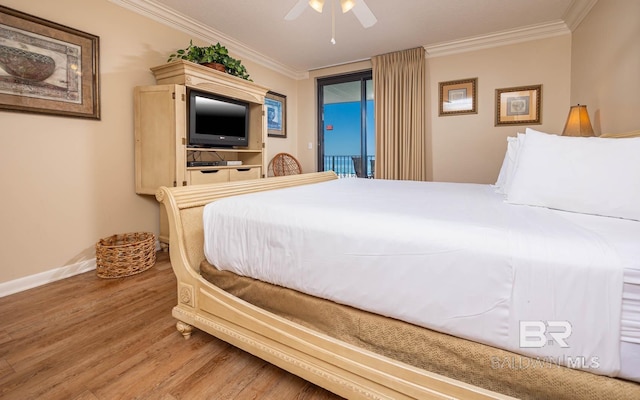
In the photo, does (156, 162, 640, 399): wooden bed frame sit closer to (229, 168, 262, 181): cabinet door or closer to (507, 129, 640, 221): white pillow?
(507, 129, 640, 221): white pillow

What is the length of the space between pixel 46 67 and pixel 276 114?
2985 mm

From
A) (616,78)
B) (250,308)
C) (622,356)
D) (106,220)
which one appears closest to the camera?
(622,356)

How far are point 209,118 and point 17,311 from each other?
219 cm

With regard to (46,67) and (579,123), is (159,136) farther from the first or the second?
(579,123)

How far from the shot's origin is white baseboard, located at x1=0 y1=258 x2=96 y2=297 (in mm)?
2225

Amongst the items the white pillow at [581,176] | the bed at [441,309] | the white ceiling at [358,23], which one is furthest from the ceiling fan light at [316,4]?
the white pillow at [581,176]

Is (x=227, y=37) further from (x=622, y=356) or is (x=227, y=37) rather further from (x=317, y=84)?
(x=622, y=356)

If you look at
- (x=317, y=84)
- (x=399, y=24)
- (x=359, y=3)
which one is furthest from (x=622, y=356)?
(x=317, y=84)

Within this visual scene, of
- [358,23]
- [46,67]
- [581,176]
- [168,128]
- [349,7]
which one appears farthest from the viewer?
[358,23]

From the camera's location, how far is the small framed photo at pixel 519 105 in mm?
3709

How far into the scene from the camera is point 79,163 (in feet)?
8.52

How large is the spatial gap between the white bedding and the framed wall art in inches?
82.2

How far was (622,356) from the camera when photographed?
0.77 meters

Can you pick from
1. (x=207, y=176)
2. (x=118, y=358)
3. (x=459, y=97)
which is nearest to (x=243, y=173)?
(x=207, y=176)
